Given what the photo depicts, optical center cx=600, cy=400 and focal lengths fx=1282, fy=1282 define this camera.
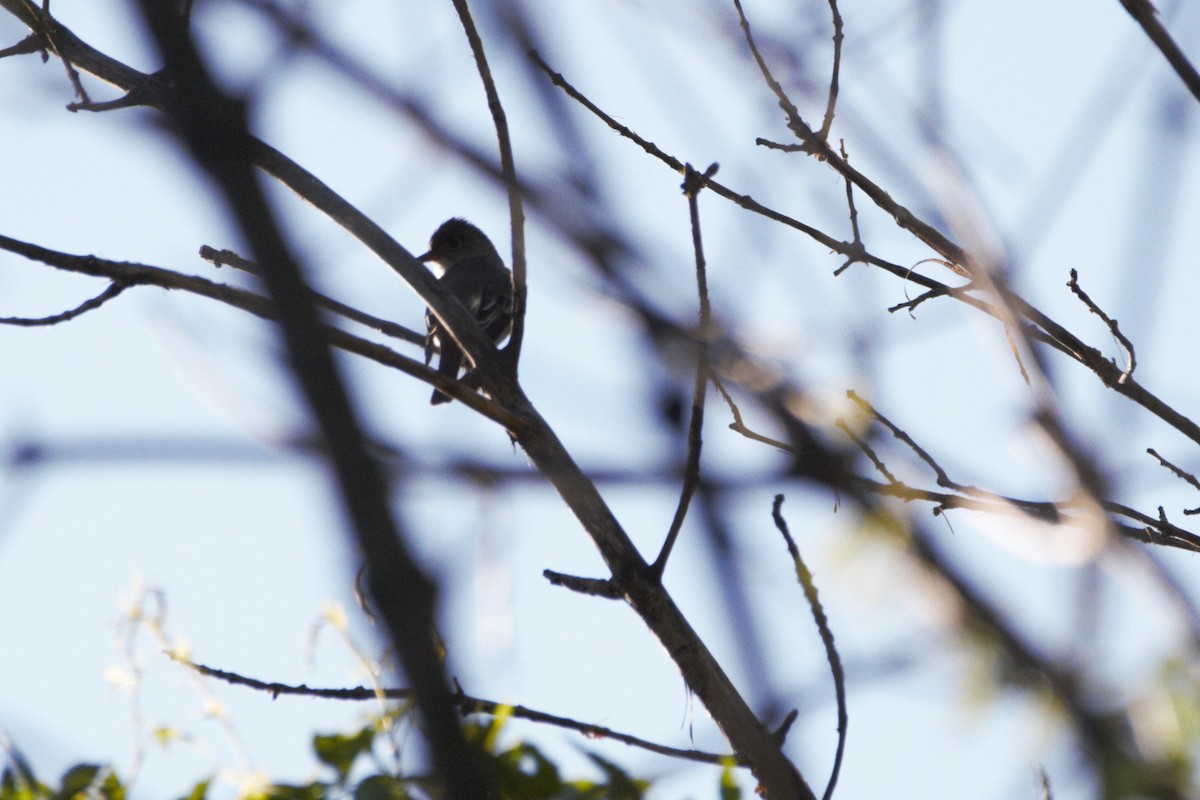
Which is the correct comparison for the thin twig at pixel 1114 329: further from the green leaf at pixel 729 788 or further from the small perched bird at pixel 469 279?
the small perched bird at pixel 469 279

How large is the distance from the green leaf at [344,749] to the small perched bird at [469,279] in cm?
285

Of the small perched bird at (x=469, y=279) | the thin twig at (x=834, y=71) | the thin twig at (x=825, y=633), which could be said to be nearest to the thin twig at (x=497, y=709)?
the thin twig at (x=825, y=633)

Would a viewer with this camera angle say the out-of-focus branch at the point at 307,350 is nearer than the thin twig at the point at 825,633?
Yes

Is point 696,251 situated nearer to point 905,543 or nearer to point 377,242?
point 905,543

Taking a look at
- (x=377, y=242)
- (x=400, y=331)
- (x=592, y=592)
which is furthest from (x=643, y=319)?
(x=400, y=331)

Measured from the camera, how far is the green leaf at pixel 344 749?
3.11 metres

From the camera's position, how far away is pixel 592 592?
102 inches

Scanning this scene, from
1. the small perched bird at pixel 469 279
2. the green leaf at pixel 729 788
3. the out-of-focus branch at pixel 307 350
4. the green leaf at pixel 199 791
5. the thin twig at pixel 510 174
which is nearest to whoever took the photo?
the out-of-focus branch at pixel 307 350

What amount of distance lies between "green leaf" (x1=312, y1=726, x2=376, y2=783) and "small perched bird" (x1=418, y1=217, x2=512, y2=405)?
9.36 ft

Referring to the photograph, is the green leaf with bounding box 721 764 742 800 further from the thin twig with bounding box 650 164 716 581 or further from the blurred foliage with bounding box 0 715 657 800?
the thin twig with bounding box 650 164 716 581

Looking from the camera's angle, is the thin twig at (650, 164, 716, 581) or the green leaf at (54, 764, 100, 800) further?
the green leaf at (54, 764, 100, 800)

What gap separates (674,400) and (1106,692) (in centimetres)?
49

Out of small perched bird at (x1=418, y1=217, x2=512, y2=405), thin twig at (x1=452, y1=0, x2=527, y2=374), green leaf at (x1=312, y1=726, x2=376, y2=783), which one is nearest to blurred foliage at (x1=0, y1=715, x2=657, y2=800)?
green leaf at (x1=312, y1=726, x2=376, y2=783)

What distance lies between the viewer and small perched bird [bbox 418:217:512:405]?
6836mm
